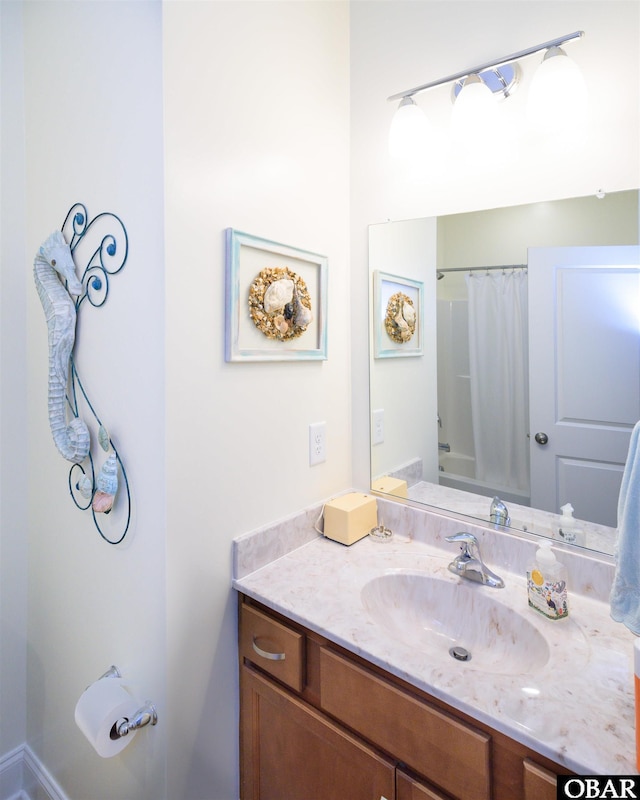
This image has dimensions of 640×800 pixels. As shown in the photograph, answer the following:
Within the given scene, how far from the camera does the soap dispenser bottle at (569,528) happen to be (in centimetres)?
113

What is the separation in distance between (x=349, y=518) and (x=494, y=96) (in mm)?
1256

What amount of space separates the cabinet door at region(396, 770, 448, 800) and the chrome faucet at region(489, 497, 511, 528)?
642 millimetres

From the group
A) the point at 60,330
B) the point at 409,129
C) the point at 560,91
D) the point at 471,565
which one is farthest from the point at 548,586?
the point at 60,330

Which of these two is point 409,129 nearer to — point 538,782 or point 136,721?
point 538,782

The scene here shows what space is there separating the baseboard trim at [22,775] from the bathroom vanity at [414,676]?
2.65 feet

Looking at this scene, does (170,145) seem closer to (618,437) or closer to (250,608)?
(250,608)

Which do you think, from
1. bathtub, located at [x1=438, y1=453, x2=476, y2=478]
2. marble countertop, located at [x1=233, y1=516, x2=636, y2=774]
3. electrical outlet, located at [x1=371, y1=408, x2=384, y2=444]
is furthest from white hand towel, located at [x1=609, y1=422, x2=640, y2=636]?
electrical outlet, located at [x1=371, y1=408, x2=384, y2=444]

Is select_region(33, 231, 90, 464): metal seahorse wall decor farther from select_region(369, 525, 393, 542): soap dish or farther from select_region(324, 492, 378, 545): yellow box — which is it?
select_region(369, 525, 393, 542): soap dish

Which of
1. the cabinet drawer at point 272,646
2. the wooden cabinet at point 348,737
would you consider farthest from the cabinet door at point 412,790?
the cabinet drawer at point 272,646

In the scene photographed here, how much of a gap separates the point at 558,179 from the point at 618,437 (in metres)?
0.68

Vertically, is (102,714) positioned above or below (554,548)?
below

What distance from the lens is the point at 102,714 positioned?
99cm

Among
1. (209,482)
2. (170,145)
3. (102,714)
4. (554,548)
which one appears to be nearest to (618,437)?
(554,548)

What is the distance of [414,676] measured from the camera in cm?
82
